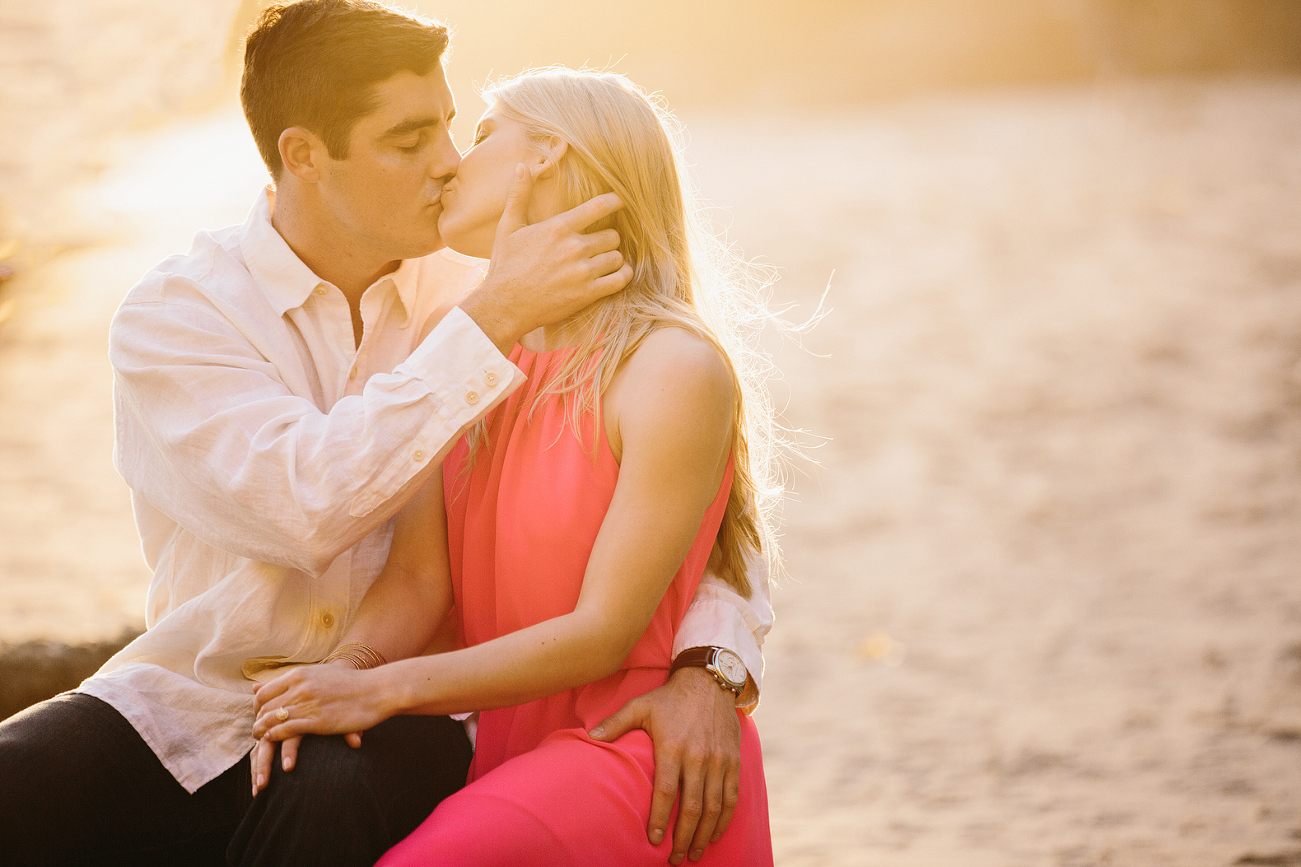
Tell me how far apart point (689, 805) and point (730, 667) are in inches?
13.4

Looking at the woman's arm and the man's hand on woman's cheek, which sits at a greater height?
the man's hand on woman's cheek

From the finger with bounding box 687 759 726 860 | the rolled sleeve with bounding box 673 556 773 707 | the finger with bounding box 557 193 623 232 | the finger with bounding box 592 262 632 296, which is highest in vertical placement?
the finger with bounding box 557 193 623 232

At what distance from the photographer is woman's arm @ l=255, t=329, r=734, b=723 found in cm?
222

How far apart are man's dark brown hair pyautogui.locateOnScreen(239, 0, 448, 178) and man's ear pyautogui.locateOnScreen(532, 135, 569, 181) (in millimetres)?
551

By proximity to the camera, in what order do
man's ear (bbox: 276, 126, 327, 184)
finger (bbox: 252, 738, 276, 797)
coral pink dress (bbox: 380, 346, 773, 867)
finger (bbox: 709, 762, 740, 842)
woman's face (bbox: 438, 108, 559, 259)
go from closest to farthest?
1. coral pink dress (bbox: 380, 346, 773, 867)
2. finger (bbox: 252, 738, 276, 797)
3. finger (bbox: 709, 762, 740, 842)
4. woman's face (bbox: 438, 108, 559, 259)
5. man's ear (bbox: 276, 126, 327, 184)

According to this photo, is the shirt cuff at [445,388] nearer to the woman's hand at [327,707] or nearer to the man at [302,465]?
the man at [302,465]

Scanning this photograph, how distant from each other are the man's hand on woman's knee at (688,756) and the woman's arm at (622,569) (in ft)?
0.40

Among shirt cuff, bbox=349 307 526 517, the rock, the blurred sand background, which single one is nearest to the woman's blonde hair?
shirt cuff, bbox=349 307 526 517

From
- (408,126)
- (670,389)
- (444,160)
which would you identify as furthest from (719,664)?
(408,126)

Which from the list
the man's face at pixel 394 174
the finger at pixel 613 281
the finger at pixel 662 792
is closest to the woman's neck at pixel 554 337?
the finger at pixel 613 281

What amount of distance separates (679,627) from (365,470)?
76 cm

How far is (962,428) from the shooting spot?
862cm

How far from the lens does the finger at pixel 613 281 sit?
2401 millimetres

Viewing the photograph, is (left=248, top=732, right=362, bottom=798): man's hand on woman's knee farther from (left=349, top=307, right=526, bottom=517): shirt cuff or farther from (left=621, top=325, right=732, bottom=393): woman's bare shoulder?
(left=621, top=325, right=732, bottom=393): woman's bare shoulder
